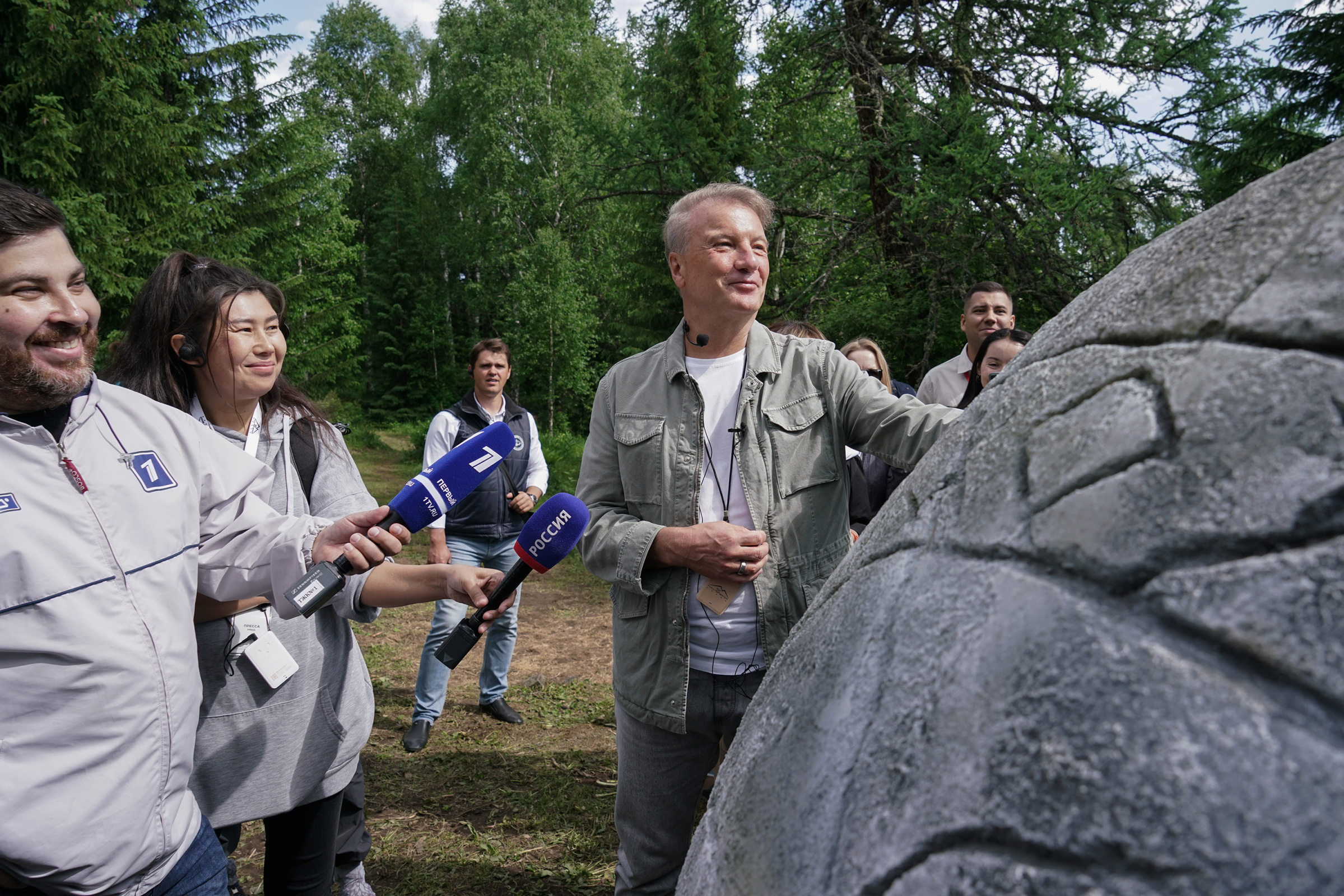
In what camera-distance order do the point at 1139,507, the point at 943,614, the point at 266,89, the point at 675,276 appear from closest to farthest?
the point at 1139,507
the point at 943,614
the point at 675,276
the point at 266,89

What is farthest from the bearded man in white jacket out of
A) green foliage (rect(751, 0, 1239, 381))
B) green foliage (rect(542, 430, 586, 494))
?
green foliage (rect(542, 430, 586, 494))

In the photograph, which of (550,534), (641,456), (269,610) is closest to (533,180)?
(641,456)

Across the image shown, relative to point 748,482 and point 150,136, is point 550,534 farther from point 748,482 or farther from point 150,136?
point 150,136

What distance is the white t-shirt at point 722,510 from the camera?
90.1 inches

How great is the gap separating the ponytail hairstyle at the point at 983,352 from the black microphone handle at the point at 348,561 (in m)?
1.97

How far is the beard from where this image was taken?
1596 millimetres

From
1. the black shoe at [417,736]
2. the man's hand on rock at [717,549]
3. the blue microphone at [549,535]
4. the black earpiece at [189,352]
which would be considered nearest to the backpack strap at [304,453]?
the black earpiece at [189,352]

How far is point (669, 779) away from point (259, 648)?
1.12m

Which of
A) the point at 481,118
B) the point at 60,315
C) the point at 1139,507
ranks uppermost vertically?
the point at 481,118

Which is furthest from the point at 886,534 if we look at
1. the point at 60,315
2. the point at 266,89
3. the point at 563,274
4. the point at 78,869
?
the point at 563,274

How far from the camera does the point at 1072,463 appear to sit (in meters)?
0.82

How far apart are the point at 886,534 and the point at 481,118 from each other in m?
24.2

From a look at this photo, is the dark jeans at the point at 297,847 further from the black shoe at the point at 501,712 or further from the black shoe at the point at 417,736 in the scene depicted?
the black shoe at the point at 501,712

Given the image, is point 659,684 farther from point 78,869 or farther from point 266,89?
point 266,89
